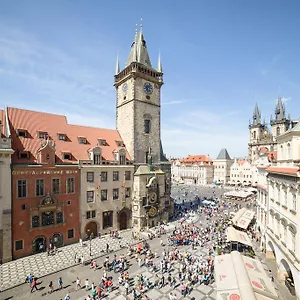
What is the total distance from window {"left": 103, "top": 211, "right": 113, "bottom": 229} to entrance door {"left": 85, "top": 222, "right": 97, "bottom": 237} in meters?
1.74

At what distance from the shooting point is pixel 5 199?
982 inches

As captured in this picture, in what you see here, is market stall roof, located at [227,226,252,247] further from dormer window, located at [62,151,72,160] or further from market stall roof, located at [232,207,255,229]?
dormer window, located at [62,151,72,160]

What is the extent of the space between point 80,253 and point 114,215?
354 inches

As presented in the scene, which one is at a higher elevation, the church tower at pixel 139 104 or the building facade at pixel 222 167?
the church tower at pixel 139 104

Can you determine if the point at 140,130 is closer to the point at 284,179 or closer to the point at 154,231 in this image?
the point at 154,231

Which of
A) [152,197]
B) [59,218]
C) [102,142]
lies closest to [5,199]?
[59,218]

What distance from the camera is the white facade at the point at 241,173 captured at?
3935 inches

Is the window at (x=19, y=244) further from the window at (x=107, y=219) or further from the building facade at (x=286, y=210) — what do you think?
the building facade at (x=286, y=210)

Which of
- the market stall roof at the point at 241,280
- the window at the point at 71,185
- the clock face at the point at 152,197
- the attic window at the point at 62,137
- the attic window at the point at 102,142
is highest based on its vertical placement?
the attic window at the point at 62,137

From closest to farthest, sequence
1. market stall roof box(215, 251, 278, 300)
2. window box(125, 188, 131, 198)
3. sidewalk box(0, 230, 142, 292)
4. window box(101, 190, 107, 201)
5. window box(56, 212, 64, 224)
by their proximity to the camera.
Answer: market stall roof box(215, 251, 278, 300) < sidewalk box(0, 230, 142, 292) < window box(56, 212, 64, 224) < window box(101, 190, 107, 201) < window box(125, 188, 131, 198)

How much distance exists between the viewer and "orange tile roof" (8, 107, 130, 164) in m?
28.6

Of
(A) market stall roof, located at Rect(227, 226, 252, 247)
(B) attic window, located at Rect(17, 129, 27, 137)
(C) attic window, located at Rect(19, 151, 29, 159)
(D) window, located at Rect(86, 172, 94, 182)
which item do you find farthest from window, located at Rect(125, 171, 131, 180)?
(A) market stall roof, located at Rect(227, 226, 252, 247)

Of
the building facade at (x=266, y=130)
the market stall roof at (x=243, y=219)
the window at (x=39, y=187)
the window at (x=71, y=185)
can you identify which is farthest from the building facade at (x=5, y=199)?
the building facade at (x=266, y=130)

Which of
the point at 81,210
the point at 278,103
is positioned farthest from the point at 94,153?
the point at 278,103
